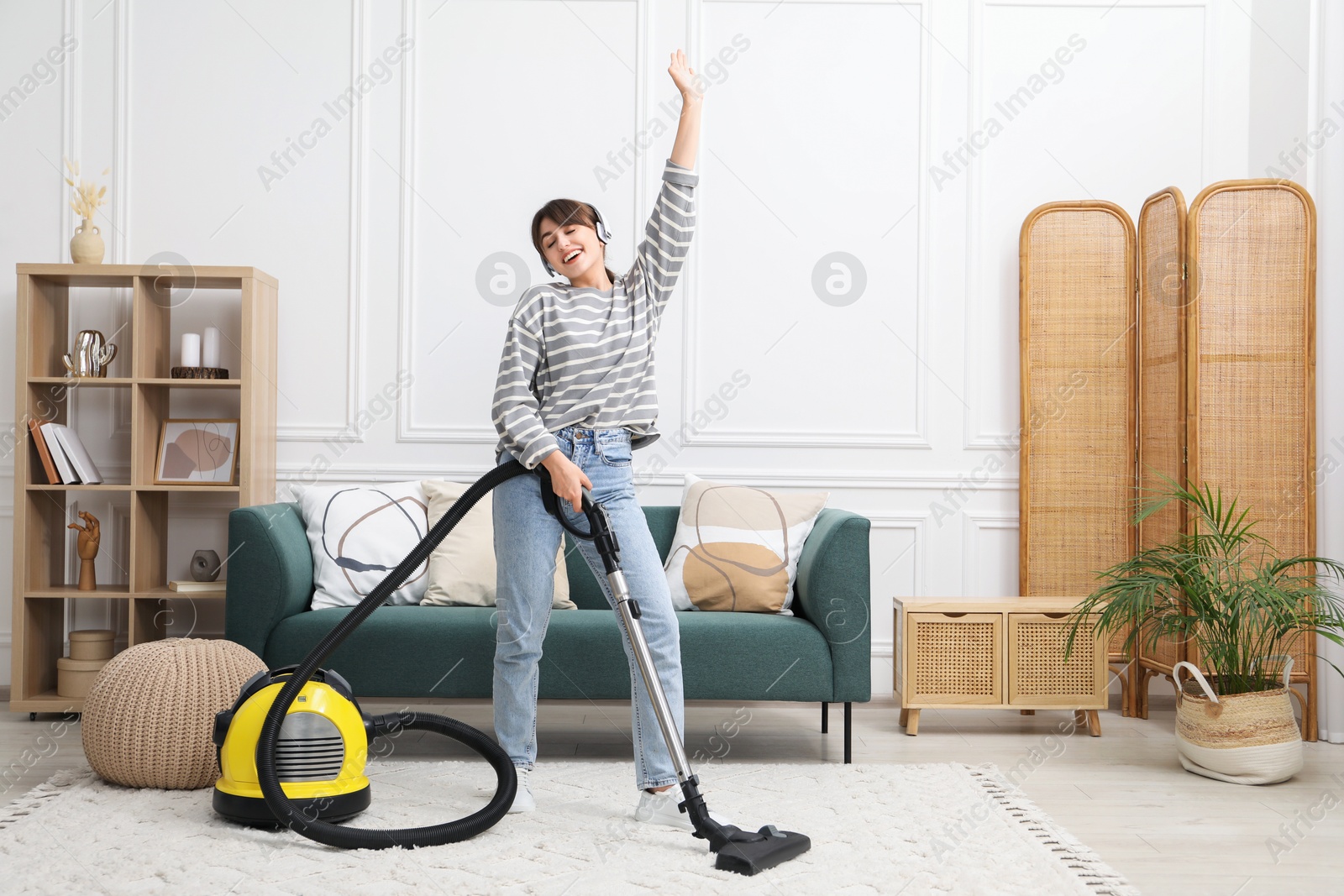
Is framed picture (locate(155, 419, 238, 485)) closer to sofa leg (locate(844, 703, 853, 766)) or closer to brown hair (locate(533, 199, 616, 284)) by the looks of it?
brown hair (locate(533, 199, 616, 284))

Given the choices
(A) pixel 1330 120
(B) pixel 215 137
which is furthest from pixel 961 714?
(B) pixel 215 137

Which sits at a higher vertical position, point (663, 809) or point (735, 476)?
point (735, 476)

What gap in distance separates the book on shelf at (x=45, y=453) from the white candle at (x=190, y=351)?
0.48 metres

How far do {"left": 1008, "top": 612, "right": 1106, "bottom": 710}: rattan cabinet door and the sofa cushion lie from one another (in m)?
0.72

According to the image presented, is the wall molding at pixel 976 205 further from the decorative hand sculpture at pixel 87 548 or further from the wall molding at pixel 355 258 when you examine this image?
the decorative hand sculpture at pixel 87 548

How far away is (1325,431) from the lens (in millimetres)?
3139

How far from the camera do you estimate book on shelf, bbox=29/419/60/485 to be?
324 centimetres

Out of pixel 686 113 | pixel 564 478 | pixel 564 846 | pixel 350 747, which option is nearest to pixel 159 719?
pixel 350 747

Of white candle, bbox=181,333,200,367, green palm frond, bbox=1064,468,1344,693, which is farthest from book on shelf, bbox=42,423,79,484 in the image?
green palm frond, bbox=1064,468,1344,693

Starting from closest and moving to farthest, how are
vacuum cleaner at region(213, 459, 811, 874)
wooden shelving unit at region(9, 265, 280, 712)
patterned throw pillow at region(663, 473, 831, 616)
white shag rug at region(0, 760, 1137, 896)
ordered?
white shag rug at region(0, 760, 1137, 896)
vacuum cleaner at region(213, 459, 811, 874)
patterned throw pillow at region(663, 473, 831, 616)
wooden shelving unit at region(9, 265, 280, 712)

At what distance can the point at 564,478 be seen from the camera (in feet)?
6.75

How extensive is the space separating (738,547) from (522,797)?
1096 millimetres

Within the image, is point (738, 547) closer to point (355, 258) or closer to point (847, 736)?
point (847, 736)

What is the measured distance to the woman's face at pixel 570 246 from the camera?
2.17 metres
